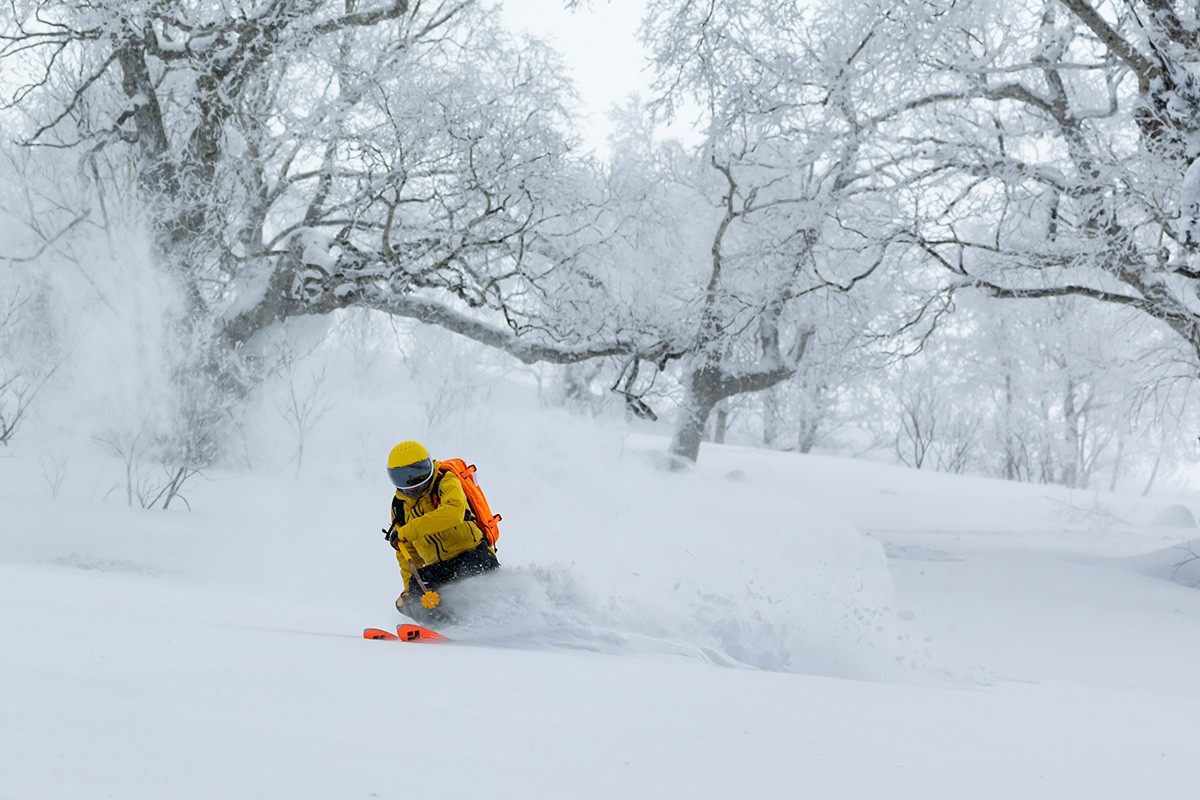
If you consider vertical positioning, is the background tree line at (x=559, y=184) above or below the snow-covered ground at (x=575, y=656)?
above

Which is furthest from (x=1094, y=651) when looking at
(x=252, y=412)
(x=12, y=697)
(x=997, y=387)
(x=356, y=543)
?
(x=997, y=387)

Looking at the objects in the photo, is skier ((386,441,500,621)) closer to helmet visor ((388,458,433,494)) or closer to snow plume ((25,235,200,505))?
helmet visor ((388,458,433,494))

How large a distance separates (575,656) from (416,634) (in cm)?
81

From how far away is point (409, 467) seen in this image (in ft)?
15.6

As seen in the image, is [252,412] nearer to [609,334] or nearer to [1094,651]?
[609,334]

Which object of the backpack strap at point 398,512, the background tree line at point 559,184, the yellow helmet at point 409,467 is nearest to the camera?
the yellow helmet at point 409,467

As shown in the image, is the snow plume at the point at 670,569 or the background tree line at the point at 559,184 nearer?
the snow plume at the point at 670,569

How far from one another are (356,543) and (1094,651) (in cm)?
665

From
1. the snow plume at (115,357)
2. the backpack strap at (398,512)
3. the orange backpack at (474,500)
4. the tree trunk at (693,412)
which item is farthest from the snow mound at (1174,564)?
the snow plume at (115,357)

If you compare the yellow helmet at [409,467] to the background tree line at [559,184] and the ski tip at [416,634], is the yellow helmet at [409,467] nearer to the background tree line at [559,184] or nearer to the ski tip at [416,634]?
the ski tip at [416,634]

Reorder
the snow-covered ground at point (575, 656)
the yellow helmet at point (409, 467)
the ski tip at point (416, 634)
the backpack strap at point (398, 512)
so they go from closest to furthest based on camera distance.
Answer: the snow-covered ground at point (575, 656) < the ski tip at point (416, 634) < the yellow helmet at point (409, 467) < the backpack strap at point (398, 512)

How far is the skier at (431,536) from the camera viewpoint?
484 cm

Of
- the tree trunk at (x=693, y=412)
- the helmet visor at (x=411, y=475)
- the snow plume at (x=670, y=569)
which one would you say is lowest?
the snow plume at (x=670, y=569)

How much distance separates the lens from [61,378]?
40.1 feet
